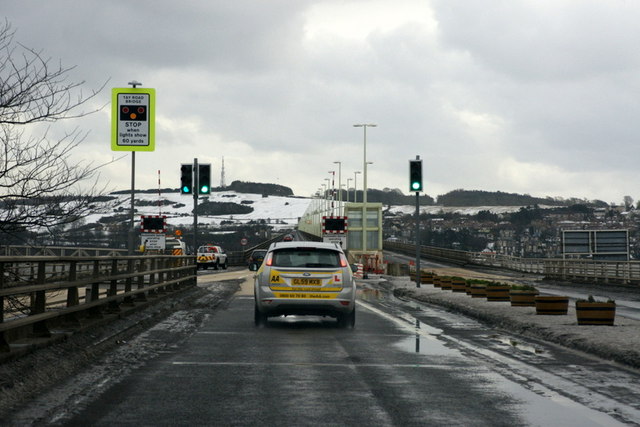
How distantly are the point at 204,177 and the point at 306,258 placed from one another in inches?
578

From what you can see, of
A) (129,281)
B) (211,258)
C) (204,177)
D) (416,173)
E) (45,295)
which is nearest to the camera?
(45,295)

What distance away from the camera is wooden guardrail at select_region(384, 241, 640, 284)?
135 ft

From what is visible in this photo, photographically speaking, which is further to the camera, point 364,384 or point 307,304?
point 307,304

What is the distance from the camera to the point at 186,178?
98.7 ft

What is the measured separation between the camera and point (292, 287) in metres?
16.5

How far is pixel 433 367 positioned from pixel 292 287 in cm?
622

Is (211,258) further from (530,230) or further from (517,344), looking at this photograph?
(530,230)

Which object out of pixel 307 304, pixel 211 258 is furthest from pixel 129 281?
pixel 211 258

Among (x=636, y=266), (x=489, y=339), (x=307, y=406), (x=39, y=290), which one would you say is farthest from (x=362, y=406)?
(x=636, y=266)

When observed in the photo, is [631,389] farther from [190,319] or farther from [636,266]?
[636,266]

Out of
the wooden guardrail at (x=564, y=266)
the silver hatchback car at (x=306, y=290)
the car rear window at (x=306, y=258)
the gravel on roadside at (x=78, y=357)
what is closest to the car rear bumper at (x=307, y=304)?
the silver hatchback car at (x=306, y=290)

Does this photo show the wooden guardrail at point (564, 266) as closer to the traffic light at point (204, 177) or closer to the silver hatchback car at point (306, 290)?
the traffic light at point (204, 177)

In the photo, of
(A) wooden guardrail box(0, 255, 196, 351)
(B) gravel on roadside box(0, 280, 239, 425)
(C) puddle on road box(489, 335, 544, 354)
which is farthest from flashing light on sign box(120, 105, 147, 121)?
(C) puddle on road box(489, 335, 544, 354)

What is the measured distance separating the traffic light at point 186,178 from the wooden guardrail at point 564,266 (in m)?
20.9
